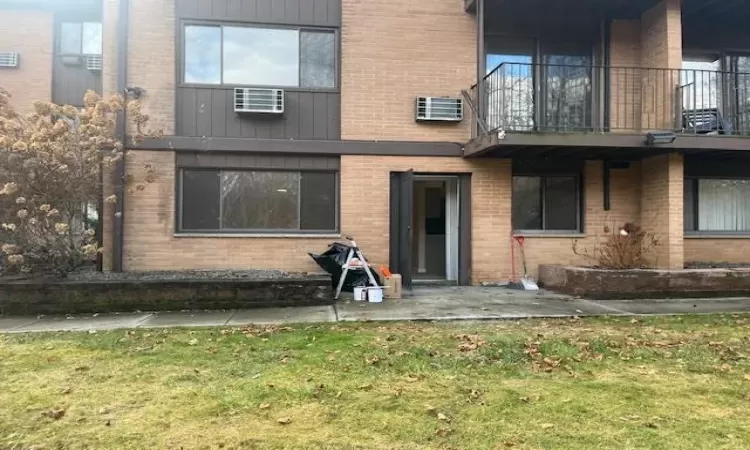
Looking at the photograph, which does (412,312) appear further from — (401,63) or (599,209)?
(599,209)

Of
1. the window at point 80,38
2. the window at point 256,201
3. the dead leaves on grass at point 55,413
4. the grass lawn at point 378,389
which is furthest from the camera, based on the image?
the window at point 80,38

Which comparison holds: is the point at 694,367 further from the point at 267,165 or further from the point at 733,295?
the point at 267,165

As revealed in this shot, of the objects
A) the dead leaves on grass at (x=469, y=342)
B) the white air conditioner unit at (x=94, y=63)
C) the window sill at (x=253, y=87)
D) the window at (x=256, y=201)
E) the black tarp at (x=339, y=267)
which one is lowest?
the dead leaves on grass at (x=469, y=342)

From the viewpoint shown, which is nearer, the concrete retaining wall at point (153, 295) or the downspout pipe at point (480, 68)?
the concrete retaining wall at point (153, 295)

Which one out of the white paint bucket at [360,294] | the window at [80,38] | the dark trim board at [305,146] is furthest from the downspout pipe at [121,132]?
the white paint bucket at [360,294]

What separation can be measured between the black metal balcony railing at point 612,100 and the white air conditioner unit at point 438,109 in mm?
450

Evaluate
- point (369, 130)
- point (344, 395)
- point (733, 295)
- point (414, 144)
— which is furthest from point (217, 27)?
point (733, 295)

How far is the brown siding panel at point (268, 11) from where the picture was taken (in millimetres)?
10242

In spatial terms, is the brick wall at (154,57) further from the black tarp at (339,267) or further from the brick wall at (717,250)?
the brick wall at (717,250)

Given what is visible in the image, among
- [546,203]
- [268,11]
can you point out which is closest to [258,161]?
[268,11]

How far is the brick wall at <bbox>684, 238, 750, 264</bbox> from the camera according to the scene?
11.4m

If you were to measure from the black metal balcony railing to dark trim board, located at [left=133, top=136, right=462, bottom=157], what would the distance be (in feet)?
4.02

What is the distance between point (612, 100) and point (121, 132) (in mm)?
9955

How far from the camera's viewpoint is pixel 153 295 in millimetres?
8219
